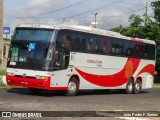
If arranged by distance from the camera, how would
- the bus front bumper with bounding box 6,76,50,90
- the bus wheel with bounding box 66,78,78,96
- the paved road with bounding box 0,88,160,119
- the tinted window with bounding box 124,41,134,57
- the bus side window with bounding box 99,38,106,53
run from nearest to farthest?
the paved road with bounding box 0,88,160,119 < the bus front bumper with bounding box 6,76,50,90 < the bus wheel with bounding box 66,78,78,96 < the bus side window with bounding box 99,38,106,53 < the tinted window with bounding box 124,41,134,57

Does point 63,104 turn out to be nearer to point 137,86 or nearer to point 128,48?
point 128,48

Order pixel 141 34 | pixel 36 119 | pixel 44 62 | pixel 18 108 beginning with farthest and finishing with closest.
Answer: pixel 141 34
pixel 44 62
pixel 18 108
pixel 36 119

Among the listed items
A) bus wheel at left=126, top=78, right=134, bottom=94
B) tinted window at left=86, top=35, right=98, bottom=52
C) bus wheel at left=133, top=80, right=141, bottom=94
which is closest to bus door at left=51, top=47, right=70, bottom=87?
tinted window at left=86, top=35, right=98, bottom=52

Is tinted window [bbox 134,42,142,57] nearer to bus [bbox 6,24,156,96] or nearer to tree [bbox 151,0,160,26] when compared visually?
bus [bbox 6,24,156,96]

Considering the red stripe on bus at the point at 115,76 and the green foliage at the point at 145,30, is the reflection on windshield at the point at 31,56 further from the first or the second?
the green foliage at the point at 145,30

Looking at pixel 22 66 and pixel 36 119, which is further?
pixel 22 66

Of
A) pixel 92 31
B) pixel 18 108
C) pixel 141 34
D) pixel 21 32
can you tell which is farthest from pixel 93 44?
pixel 141 34

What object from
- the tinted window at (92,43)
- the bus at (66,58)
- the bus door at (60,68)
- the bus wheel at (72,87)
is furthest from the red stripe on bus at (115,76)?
the tinted window at (92,43)

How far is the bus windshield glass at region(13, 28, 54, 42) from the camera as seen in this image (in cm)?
2072

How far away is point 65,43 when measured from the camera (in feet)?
69.8

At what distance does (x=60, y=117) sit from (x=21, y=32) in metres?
9.73

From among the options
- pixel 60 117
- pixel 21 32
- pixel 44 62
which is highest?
pixel 21 32

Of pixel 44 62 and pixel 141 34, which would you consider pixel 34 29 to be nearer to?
pixel 44 62

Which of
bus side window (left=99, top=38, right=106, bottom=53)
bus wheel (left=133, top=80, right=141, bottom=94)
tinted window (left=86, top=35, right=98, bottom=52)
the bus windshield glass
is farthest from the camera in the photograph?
bus wheel (left=133, top=80, right=141, bottom=94)
